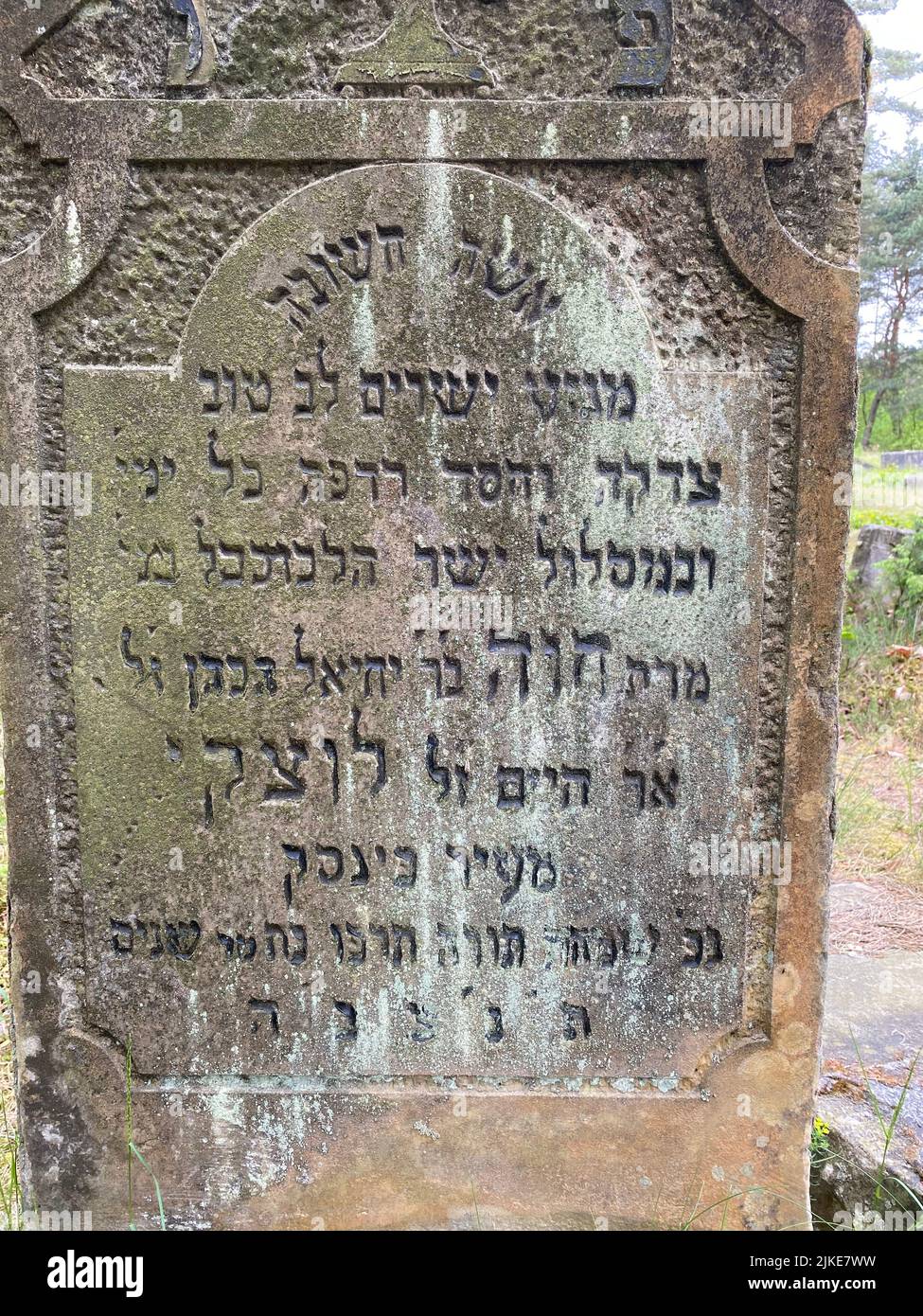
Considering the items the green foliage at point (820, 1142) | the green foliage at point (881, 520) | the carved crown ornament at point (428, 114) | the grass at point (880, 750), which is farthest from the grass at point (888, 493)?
the carved crown ornament at point (428, 114)

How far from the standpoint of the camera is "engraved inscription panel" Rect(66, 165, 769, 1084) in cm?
201

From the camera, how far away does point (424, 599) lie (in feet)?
6.81

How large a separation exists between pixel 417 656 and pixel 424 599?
0.40ft

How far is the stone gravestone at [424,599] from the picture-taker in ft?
6.48

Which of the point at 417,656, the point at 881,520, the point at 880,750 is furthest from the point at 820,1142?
the point at 881,520

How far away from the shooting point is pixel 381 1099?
2.20 meters

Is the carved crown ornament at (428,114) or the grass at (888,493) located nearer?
the carved crown ornament at (428,114)

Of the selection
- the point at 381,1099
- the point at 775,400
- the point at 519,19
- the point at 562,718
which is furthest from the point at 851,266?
the point at 381,1099

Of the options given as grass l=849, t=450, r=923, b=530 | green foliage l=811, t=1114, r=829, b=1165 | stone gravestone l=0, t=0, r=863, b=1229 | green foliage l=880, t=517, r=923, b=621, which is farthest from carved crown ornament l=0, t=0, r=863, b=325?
grass l=849, t=450, r=923, b=530

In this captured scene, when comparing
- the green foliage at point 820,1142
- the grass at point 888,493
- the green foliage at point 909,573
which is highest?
the grass at point 888,493

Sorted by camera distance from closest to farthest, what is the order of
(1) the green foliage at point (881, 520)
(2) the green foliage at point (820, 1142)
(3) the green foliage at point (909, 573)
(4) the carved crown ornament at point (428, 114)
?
(4) the carved crown ornament at point (428, 114) < (2) the green foliage at point (820, 1142) < (3) the green foliage at point (909, 573) < (1) the green foliage at point (881, 520)

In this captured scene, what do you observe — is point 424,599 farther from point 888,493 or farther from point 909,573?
point 888,493

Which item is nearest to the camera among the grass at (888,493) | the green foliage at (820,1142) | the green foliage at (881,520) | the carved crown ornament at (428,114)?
the carved crown ornament at (428,114)

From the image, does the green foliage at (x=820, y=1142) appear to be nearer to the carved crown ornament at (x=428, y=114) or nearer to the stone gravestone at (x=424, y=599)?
the stone gravestone at (x=424, y=599)
